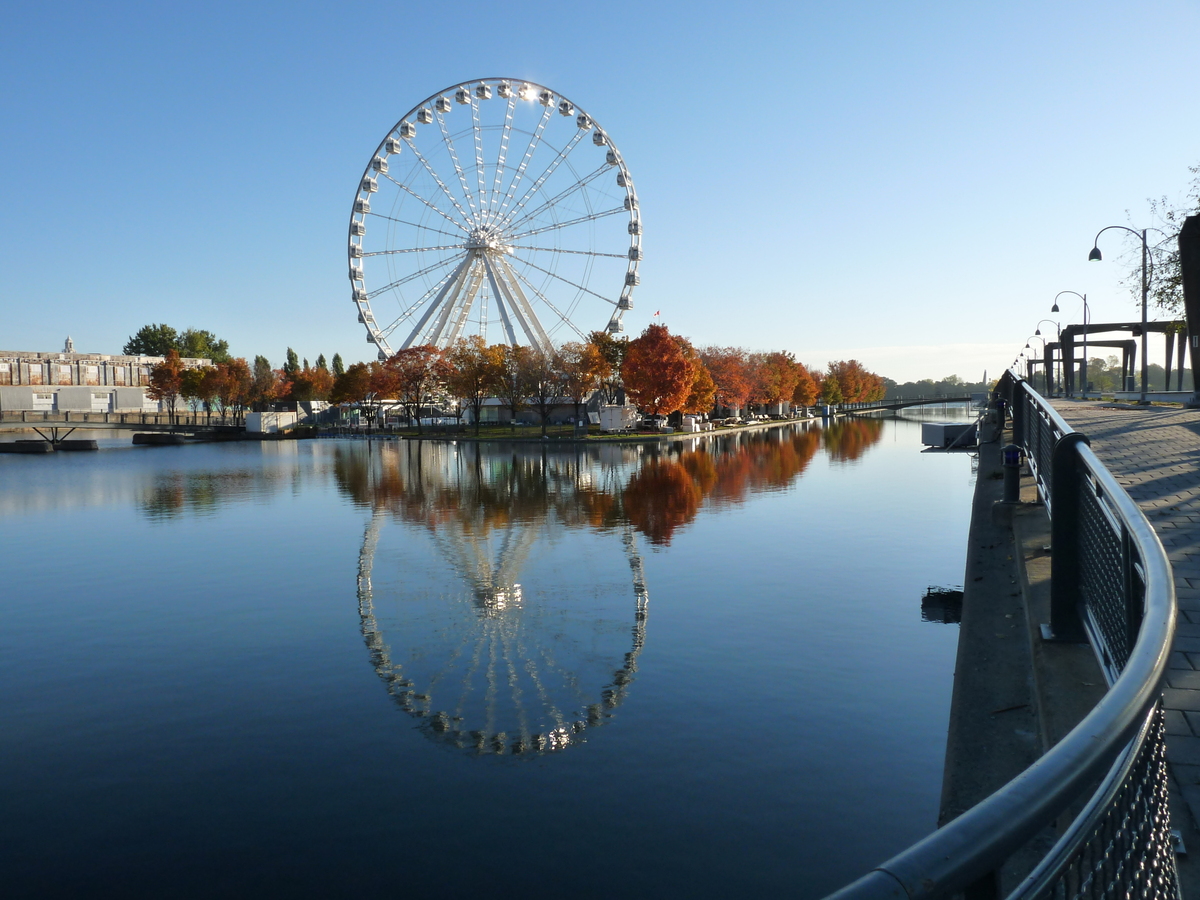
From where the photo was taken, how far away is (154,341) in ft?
572

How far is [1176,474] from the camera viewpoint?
1398 cm

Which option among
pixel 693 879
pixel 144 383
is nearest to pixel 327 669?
pixel 693 879

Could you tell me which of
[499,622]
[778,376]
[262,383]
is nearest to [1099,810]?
[499,622]

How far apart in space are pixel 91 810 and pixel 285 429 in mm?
99966

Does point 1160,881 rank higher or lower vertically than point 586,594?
higher

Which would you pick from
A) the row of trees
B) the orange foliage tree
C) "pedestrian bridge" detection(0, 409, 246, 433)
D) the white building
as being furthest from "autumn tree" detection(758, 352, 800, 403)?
the white building

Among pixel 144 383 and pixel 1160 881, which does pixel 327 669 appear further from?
pixel 144 383

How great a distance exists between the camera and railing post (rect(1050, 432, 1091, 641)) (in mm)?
7298

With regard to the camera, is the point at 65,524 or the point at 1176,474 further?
the point at 65,524

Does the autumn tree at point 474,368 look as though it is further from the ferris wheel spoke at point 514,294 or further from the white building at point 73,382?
the white building at point 73,382

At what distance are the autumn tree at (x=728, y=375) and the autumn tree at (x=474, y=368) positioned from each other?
93.5 feet

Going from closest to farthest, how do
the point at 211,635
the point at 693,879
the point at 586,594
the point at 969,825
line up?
the point at 969,825
the point at 693,879
the point at 211,635
the point at 586,594

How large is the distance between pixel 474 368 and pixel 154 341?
11631 cm

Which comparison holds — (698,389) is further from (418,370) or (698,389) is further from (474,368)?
(418,370)
